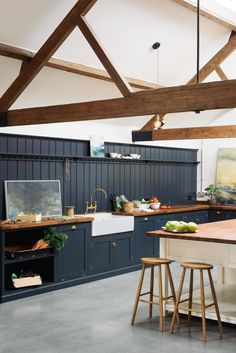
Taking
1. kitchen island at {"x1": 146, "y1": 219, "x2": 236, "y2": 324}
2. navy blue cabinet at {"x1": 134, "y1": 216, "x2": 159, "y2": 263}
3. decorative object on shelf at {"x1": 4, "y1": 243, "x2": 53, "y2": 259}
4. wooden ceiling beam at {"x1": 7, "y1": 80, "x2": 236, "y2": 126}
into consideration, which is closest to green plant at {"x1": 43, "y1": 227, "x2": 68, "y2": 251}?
decorative object on shelf at {"x1": 4, "y1": 243, "x2": 53, "y2": 259}

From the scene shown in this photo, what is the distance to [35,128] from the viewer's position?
799cm

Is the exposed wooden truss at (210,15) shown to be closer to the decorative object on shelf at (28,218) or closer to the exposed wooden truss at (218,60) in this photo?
the exposed wooden truss at (218,60)

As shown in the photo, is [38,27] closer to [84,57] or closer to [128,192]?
[84,57]

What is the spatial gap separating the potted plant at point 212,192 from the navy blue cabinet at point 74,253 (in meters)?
4.39

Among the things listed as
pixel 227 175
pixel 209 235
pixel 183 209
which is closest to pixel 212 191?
pixel 227 175

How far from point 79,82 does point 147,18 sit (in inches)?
58.6

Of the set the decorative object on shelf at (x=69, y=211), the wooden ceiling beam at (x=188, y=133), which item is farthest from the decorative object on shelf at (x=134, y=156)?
the decorative object on shelf at (x=69, y=211)

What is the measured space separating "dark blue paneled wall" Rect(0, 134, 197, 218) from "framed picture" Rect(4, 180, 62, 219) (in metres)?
0.10

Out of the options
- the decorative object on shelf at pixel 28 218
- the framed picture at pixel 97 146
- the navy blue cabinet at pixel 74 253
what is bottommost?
the navy blue cabinet at pixel 74 253

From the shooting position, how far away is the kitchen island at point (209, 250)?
5277 mm

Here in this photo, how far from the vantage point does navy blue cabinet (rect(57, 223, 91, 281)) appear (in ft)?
23.9

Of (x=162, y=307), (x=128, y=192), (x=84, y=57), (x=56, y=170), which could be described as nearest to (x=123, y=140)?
(x=128, y=192)

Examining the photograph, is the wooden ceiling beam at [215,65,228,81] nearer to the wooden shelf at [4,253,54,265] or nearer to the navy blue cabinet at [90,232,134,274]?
the navy blue cabinet at [90,232,134,274]

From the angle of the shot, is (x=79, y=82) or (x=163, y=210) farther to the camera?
(x=163, y=210)
